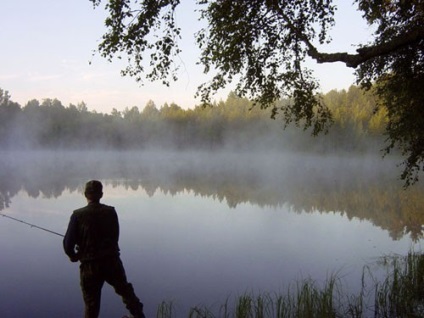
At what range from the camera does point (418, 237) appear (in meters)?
14.9

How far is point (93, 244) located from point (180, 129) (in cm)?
11706

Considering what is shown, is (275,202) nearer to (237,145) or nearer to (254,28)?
(254,28)

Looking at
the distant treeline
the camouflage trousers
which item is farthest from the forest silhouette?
the camouflage trousers

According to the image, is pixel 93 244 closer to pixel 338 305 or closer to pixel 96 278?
pixel 96 278

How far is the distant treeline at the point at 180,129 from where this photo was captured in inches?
3844

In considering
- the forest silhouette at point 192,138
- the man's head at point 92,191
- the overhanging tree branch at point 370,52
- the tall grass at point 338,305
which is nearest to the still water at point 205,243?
the tall grass at point 338,305

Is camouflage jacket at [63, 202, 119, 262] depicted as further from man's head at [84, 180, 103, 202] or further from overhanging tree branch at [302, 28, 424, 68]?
overhanging tree branch at [302, 28, 424, 68]

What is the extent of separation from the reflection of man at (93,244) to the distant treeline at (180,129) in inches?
3702

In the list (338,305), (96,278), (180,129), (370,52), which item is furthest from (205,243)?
(180,129)

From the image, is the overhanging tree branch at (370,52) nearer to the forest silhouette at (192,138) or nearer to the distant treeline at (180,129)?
the forest silhouette at (192,138)

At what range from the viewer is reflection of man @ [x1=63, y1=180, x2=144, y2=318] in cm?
543

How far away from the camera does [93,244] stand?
543 cm

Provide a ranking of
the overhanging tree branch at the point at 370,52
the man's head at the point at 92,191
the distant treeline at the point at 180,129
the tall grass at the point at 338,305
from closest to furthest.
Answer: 1. the man's head at the point at 92,191
2. the overhanging tree branch at the point at 370,52
3. the tall grass at the point at 338,305
4. the distant treeline at the point at 180,129

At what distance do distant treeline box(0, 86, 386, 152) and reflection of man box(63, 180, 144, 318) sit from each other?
308 ft
